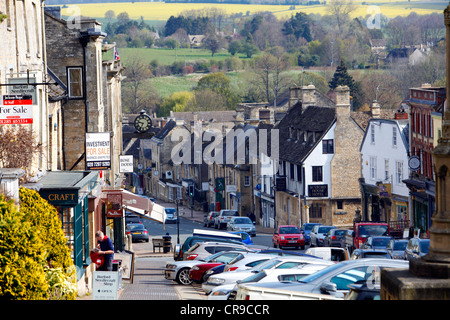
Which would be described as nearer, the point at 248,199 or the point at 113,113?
the point at 113,113

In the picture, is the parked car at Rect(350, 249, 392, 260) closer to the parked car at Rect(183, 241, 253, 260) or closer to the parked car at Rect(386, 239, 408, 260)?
the parked car at Rect(386, 239, 408, 260)

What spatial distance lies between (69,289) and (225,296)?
167 inches

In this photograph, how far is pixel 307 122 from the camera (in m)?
68.0

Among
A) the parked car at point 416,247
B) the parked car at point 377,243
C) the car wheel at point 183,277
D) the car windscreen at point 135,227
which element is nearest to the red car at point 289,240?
the car windscreen at point 135,227

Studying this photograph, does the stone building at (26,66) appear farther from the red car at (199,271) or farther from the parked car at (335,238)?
the parked car at (335,238)

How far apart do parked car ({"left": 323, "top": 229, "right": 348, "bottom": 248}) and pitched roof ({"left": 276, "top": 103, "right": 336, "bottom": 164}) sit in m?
19.4

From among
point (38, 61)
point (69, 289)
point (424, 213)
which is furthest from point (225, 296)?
point (424, 213)

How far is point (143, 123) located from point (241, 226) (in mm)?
16359

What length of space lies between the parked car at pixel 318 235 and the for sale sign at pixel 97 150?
19070 millimetres

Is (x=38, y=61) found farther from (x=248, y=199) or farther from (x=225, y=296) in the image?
(x=248, y=199)

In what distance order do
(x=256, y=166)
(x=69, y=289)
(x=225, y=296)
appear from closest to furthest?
(x=69, y=289) < (x=225, y=296) < (x=256, y=166)

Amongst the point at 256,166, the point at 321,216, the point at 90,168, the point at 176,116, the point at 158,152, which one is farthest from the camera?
the point at 176,116

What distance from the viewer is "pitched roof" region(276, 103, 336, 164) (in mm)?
65312

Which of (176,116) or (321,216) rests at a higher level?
(176,116)
